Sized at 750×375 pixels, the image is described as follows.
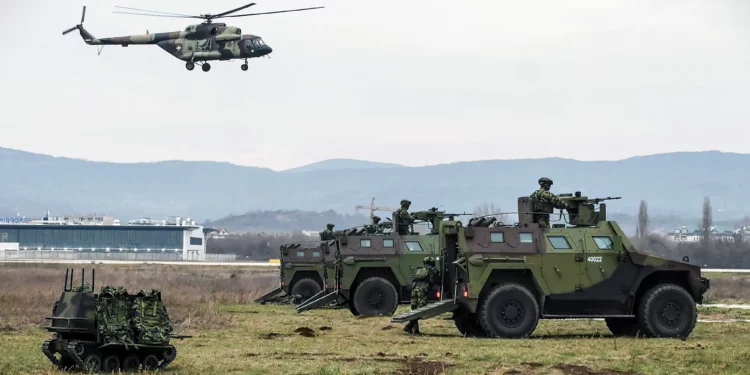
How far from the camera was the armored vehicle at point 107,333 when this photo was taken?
18.4 meters

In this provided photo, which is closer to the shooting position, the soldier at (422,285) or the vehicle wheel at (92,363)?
the vehicle wheel at (92,363)

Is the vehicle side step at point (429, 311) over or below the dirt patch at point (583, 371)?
over

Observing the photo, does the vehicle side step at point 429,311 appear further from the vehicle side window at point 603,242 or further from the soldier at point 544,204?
the vehicle side window at point 603,242

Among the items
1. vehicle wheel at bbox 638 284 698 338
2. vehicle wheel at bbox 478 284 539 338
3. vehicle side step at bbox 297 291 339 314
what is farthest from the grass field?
vehicle side step at bbox 297 291 339 314

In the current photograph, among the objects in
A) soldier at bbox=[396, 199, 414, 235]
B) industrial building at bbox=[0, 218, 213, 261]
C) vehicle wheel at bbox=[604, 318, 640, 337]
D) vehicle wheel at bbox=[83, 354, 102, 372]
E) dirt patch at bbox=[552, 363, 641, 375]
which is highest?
industrial building at bbox=[0, 218, 213, 261]

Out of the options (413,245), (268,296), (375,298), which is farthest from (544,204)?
(268,296)

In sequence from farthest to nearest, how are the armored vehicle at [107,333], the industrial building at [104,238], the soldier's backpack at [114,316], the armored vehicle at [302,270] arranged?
the industrial building at [104,238] < the armored vehicle at [302,270] < the soldier's backpack at [114,316] < the armored vehicle at [107,333]

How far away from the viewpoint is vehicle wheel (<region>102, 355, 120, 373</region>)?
18500 mm

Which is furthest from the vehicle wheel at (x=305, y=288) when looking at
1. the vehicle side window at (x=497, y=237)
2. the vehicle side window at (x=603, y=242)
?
the vehicle side window at (x=603, y=242)

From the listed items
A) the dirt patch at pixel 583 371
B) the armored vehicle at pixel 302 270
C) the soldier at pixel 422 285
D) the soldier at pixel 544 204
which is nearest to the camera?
the dirt patch at pixel 583 371

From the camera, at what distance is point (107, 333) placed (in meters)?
18.5

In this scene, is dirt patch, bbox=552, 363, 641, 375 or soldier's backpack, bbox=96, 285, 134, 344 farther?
soldier's backpack, bbox=96, 285, 134, 344

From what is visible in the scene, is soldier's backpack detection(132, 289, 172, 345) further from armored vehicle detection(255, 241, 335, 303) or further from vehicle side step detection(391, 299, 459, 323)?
armored vehicle detection(255, 241, 335, 303)

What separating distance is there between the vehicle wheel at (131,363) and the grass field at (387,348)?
1.71 ft
